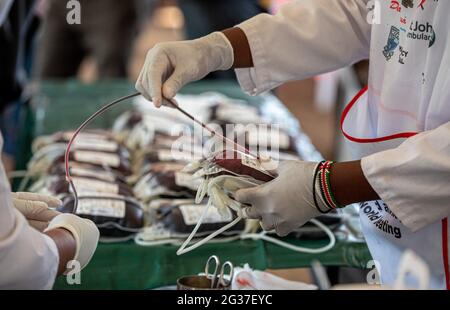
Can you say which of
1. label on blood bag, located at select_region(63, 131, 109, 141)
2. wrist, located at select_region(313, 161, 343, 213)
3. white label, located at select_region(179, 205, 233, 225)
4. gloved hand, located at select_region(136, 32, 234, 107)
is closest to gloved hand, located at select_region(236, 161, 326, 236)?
wrist, located at select_region(313, 161, 343, 213)

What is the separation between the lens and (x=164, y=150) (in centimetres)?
223

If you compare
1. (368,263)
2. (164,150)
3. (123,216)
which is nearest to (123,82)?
(164,150)

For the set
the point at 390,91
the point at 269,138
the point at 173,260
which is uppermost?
the point at 390,91

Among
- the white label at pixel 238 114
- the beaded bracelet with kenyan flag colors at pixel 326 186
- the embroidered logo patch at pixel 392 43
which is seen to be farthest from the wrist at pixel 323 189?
the white label at pixel 238 114

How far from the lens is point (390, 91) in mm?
1434

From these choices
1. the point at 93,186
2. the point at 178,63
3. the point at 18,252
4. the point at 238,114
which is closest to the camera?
the point at 18,252

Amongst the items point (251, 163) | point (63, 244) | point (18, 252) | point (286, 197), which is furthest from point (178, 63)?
point (18, 252)

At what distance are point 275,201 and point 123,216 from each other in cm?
53

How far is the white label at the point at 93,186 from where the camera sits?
1830 millimetres

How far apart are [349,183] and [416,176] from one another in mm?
107

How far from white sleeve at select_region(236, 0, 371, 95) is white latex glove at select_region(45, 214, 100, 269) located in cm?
55

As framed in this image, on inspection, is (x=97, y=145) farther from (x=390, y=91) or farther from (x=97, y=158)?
(x=390, y=91)

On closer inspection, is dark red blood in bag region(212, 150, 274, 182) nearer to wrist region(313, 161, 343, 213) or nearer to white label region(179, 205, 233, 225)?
wrist region(313, 161, 343, 213)

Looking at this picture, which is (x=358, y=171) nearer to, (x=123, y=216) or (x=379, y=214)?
(x=379, y=214)
